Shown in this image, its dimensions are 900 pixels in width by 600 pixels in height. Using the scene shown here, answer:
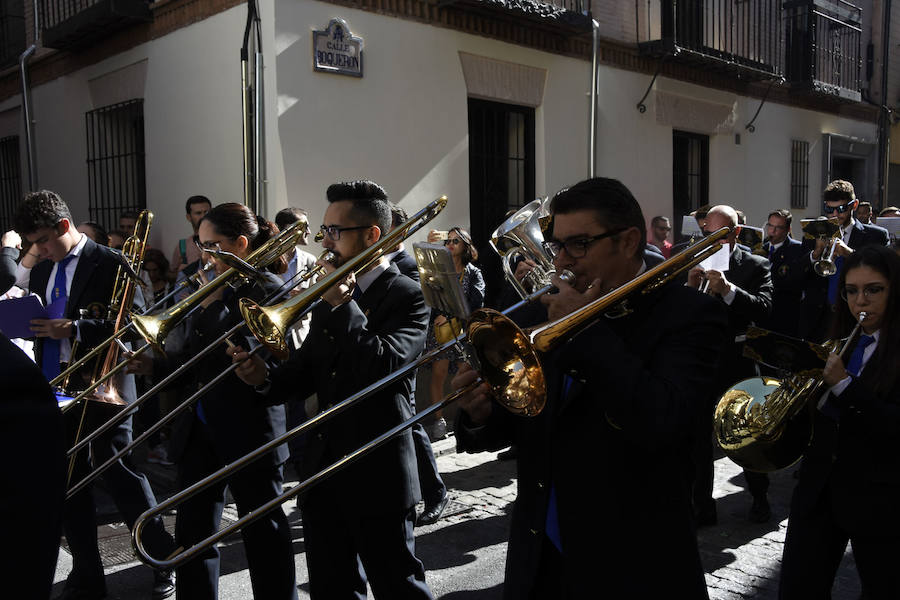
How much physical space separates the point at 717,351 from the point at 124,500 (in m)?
3.05

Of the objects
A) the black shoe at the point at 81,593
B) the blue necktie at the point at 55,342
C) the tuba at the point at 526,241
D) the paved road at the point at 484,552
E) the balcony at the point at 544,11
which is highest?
the balcony at the point at 544,11

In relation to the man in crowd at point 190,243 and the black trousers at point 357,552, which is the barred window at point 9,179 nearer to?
the man in crowd at point 190,243

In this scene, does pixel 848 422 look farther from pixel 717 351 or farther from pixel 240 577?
pixel 240 577

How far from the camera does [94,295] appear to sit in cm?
404

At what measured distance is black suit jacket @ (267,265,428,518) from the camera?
2768 mm

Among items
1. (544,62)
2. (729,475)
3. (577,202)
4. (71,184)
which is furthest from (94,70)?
(577,202)

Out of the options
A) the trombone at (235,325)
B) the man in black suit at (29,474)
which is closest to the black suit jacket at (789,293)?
the trombone at (235,325)

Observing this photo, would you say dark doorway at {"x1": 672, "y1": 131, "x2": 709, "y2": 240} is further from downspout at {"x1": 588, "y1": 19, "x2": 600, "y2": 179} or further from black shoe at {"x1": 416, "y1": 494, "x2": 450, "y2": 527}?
black shoe at {"x1": 416, "y1": 494, "x2": 450, "y2": 527}

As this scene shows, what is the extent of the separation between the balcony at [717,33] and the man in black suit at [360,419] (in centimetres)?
803

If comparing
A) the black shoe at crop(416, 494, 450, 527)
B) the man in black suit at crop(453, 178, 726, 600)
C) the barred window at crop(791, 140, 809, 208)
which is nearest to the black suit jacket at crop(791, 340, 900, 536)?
the man in black suit at crop(453, 178, 726, 600)

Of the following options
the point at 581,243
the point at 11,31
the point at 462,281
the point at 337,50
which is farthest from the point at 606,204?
the point at 11,31

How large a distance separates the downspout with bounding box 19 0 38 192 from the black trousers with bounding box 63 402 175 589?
23.4 feet

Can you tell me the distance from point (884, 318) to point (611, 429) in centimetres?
157

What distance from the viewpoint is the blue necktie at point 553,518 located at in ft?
6.45
